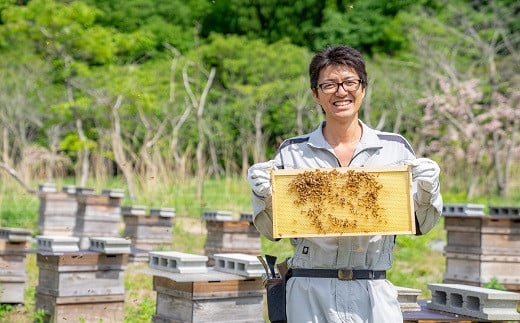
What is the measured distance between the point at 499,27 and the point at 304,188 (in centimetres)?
2212

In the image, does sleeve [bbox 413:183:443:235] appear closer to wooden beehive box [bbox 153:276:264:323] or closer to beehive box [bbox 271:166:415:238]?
beehive box [bbox 271:166:415:238]

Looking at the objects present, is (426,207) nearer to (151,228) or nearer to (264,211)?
(264,211)

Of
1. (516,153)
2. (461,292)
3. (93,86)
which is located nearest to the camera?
(461,292)

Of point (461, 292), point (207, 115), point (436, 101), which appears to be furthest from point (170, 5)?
point (461, 292)

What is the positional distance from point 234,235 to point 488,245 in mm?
2863

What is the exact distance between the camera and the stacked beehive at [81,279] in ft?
21.6

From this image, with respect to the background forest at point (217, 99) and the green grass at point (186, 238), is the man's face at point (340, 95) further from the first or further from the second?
the background forest at point (217, 99)

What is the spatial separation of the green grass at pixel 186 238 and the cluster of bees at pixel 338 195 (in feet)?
8.57

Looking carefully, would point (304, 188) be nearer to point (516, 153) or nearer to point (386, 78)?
point (516, 153)

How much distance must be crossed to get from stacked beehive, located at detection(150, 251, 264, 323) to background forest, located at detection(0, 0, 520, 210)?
11.0m

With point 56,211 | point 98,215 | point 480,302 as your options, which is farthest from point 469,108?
point 480,302

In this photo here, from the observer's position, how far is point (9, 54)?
22.0 metres

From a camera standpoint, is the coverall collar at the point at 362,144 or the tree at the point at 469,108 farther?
the tree at the point at 469,108

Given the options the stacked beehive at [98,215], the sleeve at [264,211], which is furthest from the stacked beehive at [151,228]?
the sleeve at [264,211]
